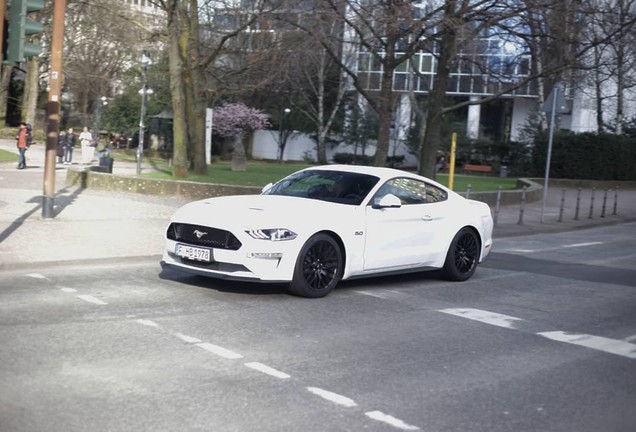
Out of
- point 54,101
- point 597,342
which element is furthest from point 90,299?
point 54,101

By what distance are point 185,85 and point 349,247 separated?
19.5 meters

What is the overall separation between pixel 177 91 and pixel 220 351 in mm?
19038

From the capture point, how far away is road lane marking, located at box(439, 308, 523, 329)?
914 cm

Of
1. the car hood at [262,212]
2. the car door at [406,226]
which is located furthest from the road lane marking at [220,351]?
the car door at [406,226]

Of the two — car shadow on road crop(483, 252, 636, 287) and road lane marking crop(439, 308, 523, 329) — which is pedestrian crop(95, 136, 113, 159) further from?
road lane marking crop(439, 308, 523, 329)

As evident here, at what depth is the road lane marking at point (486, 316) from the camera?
9.14 meters

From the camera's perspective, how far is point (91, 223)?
50.8 feet

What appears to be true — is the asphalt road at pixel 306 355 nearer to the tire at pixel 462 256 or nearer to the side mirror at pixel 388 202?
the tire at pixel 462 256

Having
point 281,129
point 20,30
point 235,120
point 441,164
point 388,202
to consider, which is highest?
point 235,120

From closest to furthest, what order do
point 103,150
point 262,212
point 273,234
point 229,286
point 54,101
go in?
point 273,234, point 262,212, point 229,286, point 54,101, point 103,150

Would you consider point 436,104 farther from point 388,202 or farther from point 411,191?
point 388,202

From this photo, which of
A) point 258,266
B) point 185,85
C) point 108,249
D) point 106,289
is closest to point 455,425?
point 258,266

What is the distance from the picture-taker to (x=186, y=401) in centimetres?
581

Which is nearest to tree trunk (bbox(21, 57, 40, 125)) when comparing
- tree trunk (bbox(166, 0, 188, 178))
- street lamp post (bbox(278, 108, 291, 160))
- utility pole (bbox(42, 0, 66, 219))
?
street lamp post (bbox(278, 108, 291, 160))
